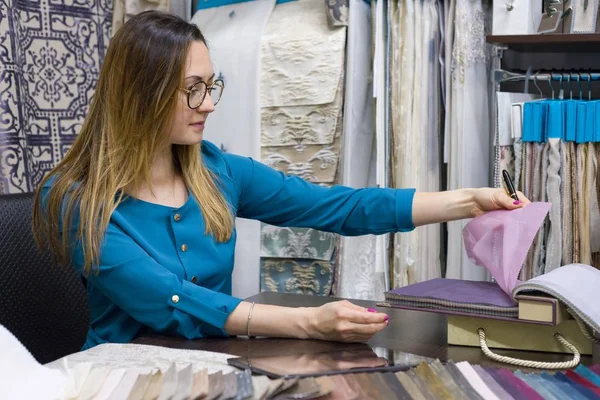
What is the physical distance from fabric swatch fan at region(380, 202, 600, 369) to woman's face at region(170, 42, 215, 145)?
0.58 metres

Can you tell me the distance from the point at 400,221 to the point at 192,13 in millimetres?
2010

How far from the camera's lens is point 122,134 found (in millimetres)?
1721

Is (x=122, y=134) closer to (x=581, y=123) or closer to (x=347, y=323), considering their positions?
(x=347, y=323)

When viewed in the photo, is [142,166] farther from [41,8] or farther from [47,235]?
[41,8]

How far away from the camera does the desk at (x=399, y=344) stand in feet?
4.44

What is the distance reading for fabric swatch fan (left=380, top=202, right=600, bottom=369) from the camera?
1.33 metres

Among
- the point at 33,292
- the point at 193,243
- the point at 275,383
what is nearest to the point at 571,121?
the point at 193,243

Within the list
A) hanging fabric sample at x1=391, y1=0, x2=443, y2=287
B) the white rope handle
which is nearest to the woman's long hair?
the white rope handle

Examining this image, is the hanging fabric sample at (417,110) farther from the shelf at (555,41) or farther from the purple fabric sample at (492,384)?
the purple fabric sample at (492,384)

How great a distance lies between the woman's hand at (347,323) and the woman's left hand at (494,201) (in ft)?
1.30

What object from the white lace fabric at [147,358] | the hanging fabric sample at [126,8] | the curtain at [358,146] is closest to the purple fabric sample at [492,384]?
the white lace fabric at [147,358]

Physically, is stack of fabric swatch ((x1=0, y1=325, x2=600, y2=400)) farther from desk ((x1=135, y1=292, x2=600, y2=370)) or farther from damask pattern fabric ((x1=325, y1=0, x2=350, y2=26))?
damask pattern fabric ((x1=325, y1=0, x2=350, y2=26))

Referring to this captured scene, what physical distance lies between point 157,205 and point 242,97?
4.16ft

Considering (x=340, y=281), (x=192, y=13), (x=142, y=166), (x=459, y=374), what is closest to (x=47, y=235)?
(x=142, y=166)
